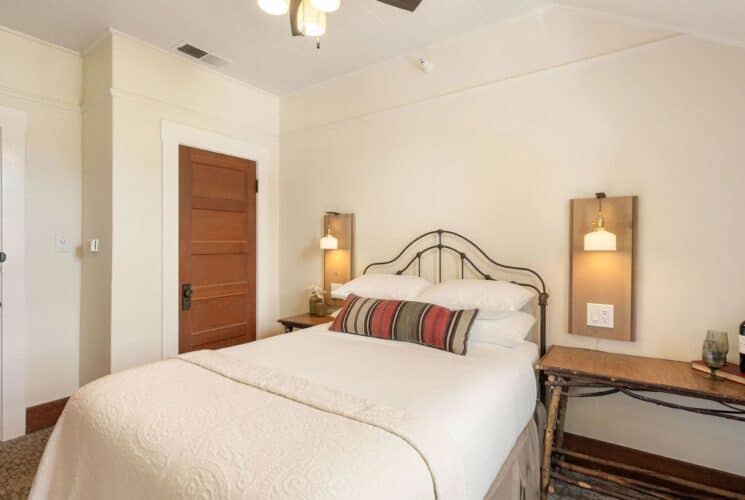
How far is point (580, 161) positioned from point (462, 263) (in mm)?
961

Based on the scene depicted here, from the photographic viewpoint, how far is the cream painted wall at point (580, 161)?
1960 mm

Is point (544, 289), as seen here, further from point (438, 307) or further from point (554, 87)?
point (554, 87)

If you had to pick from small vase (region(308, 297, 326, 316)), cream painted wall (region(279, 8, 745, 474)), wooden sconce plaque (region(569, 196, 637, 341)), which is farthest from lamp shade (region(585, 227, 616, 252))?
small vase (region(308, 297, 326, 316))

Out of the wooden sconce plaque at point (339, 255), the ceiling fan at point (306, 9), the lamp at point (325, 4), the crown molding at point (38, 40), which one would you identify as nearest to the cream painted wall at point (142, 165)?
the crown molding at point (38, 40)

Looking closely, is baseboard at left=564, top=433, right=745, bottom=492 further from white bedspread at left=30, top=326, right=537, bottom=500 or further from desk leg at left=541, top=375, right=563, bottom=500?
white bedspread at left=30, top=326, right=537, bottom=500

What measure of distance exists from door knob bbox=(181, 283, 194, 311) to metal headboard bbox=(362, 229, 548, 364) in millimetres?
1421

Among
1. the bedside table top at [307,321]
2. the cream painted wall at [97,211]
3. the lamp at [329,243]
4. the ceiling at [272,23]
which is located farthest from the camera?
the lamp at [329,243]

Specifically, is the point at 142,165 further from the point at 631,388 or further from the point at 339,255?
the point at 631,388

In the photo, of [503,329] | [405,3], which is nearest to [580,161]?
[503,329]

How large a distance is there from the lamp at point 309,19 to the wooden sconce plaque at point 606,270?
1687 millimetres

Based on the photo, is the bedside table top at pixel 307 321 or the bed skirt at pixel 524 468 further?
the bedside table top at pixel 307 321

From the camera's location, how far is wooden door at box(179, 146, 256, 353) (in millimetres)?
3131

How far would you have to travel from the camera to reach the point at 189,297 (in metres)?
3.14

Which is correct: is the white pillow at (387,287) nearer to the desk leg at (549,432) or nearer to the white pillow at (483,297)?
the white pillow at (483,297)
